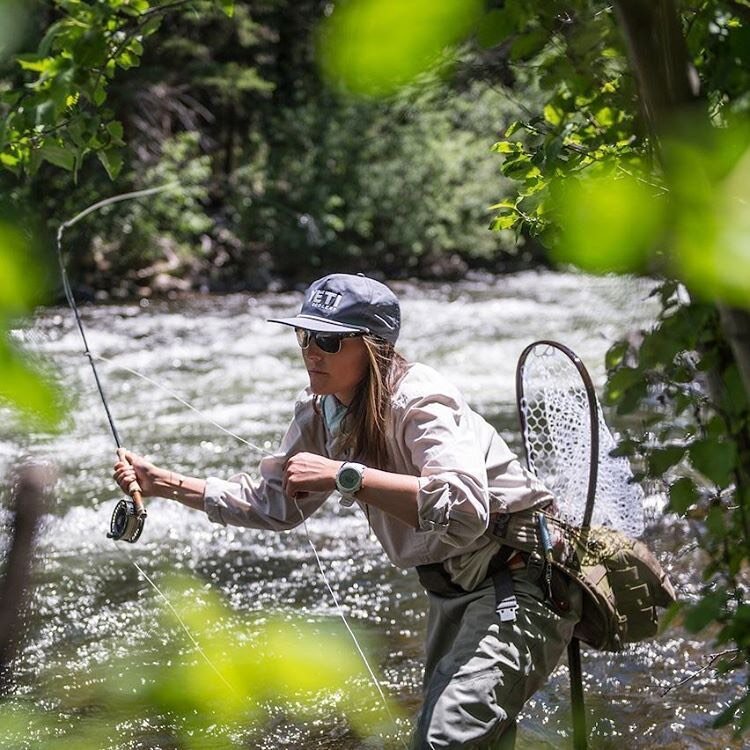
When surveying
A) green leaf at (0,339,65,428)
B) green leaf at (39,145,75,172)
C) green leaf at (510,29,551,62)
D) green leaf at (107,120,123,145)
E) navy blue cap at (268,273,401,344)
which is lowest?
navy blue cap at (268,273,401,344)

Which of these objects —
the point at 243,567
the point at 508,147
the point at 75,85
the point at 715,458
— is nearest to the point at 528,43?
the point at 715,458

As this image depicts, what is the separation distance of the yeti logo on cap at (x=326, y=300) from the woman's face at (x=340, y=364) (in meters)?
0.09

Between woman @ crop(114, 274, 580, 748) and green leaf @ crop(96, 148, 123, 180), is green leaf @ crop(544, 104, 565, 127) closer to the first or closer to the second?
woman @ crop(114, 274, 580, 748)

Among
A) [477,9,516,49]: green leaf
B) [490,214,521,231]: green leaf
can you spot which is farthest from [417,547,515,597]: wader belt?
[477,9,516,49]: green leaf

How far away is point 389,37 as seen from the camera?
25.6 inches

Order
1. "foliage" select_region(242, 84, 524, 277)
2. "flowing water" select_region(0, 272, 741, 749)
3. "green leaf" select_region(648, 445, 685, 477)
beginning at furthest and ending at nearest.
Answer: "foliage" select_region(242, 84, 524, 277), "green leaf" select_region(648, 445, 685, 477), "flowing water" select_region(0, 272, 741, 749)

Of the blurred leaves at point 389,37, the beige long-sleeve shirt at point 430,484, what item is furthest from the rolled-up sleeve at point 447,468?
the blurred leaves at point 389,37

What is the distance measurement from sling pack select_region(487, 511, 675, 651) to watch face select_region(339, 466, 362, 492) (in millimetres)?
445

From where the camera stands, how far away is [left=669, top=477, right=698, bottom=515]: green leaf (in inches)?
78.5

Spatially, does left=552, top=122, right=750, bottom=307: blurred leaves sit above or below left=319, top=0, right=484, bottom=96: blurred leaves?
below

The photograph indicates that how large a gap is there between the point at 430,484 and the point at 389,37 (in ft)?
6.64

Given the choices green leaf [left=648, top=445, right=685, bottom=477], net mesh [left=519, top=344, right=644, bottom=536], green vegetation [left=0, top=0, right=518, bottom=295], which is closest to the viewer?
green leaf [left=648, top=445, right=685, bottom=477]

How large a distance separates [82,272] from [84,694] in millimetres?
15358

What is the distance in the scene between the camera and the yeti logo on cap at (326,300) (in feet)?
9.70
